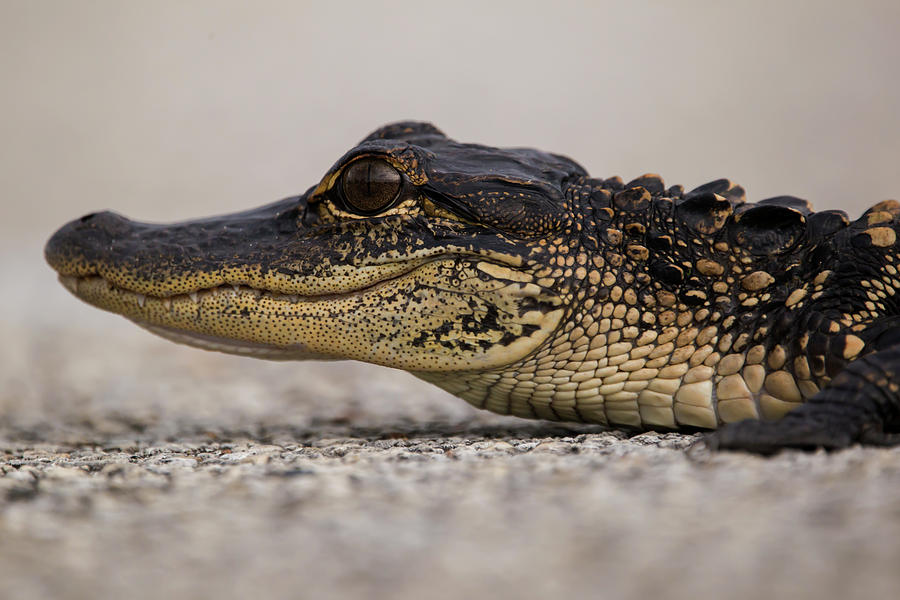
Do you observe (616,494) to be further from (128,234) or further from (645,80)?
(645,80)

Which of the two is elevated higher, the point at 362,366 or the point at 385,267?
the point at 385,267

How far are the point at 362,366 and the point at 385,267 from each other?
4.00m

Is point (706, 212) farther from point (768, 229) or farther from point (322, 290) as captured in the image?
point (322, 290)

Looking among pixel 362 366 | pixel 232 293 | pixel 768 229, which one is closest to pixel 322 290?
pixel 232 293

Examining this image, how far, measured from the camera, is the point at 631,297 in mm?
2973

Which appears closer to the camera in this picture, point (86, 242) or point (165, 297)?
point (165, 297)

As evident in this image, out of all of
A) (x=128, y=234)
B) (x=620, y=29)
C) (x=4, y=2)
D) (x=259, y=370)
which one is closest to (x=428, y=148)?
(x=128, y=234)

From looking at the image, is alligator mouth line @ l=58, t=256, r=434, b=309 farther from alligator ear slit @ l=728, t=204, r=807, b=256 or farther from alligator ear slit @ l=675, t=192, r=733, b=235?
alligator ear slit @ l=728, t=204, r=807, b=256

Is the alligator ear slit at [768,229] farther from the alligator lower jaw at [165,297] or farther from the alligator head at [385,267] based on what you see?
the alligator lower jaw at [165,297]

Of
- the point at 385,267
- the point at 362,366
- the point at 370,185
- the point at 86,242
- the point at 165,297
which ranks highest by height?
the point at 370,185

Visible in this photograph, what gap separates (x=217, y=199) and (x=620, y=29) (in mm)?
11064

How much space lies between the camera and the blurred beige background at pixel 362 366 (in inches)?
65.6

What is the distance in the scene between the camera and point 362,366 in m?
6.93

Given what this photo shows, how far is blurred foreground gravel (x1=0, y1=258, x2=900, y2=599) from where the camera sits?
157 cm
